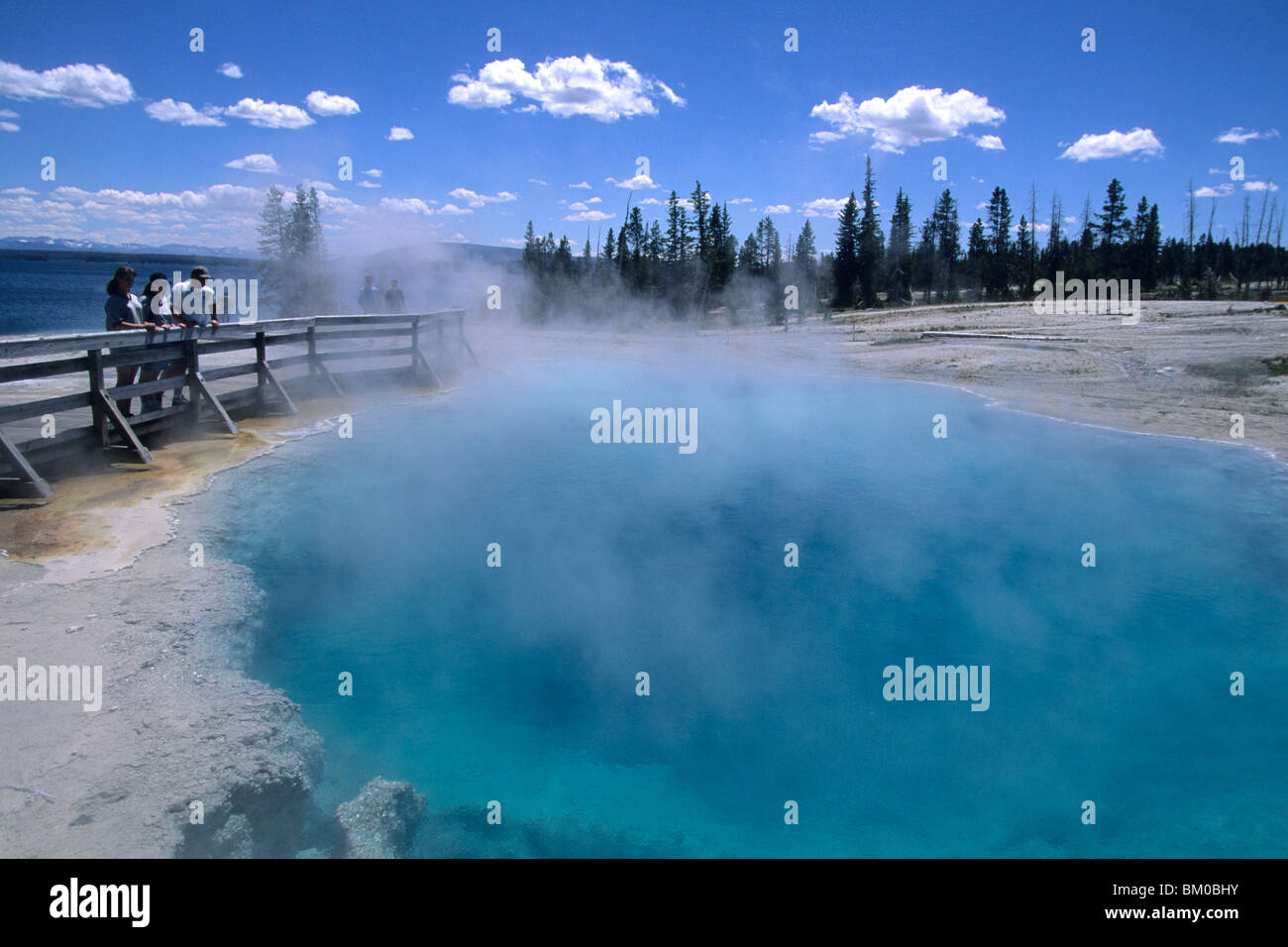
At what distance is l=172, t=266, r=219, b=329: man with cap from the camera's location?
28.9 ft

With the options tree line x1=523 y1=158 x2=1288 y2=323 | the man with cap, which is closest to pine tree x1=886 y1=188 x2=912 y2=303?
tree line x1=523 y1=158 x2=1288 y2=323

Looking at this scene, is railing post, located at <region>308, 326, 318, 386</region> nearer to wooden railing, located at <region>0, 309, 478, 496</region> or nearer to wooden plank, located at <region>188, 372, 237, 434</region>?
wooden railing, located at <region>0, 309, 478, 496</region>

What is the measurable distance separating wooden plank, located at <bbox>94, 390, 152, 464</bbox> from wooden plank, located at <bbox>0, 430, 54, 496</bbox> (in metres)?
0.86

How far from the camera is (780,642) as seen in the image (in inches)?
199

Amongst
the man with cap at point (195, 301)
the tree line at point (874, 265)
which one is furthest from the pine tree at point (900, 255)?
the man with cap at point (195, 301)

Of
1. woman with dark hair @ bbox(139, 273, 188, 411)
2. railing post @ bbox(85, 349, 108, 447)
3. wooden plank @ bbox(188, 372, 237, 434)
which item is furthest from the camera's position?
wooden plank @ bbox(188, 372, 237, 434)

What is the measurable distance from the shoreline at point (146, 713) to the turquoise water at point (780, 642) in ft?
0.79

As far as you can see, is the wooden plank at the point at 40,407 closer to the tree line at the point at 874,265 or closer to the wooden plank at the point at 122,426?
the wooden plank at the point at 122,426

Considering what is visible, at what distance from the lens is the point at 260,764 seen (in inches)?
133

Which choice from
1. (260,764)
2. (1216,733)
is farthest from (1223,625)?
(260,764)

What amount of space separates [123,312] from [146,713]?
226 inches
